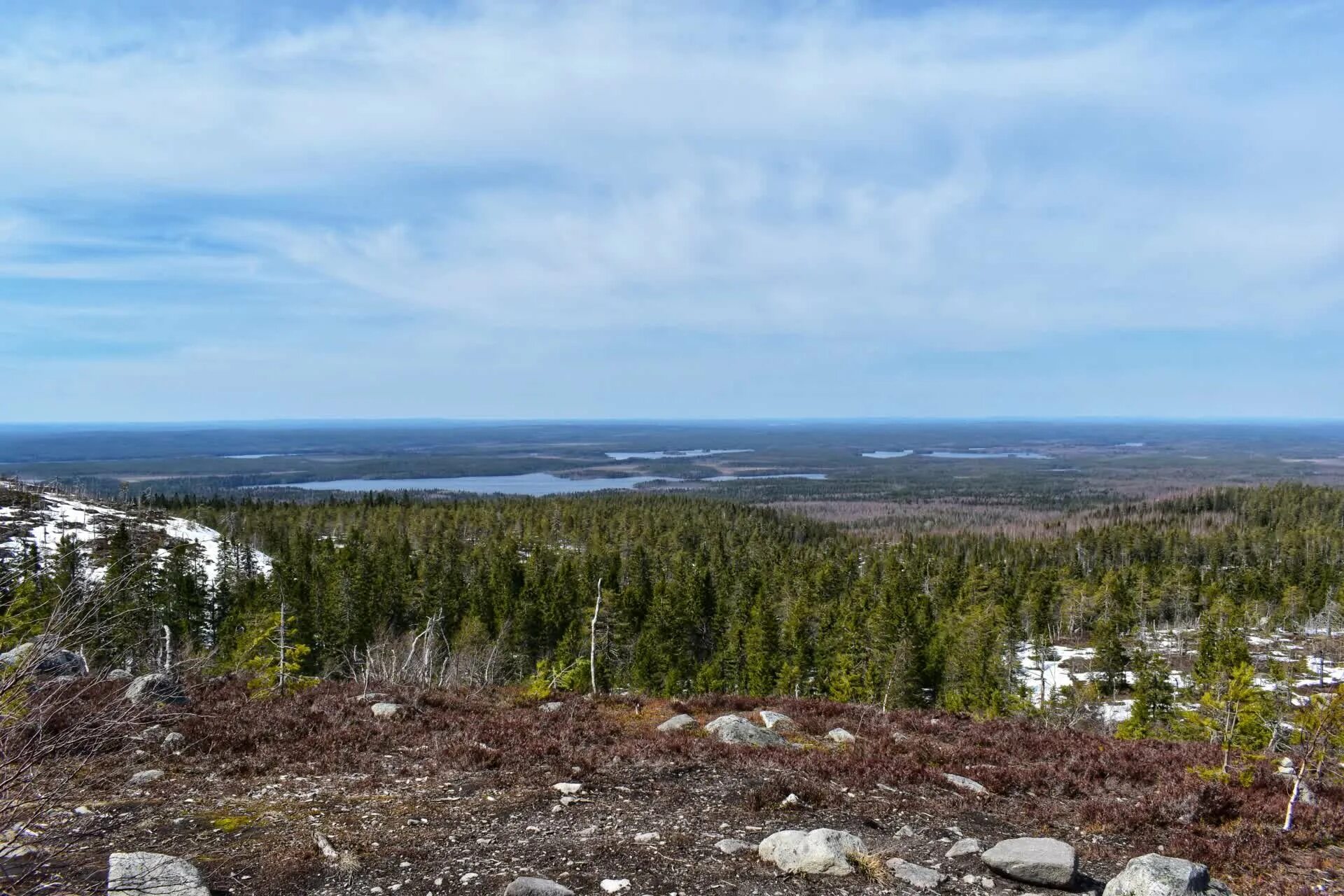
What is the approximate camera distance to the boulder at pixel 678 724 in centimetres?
1612

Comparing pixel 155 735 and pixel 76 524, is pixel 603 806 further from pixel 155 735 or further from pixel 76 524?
pixel 76 524

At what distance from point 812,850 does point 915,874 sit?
1220 mm

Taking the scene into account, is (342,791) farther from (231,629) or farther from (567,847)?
(231,629)

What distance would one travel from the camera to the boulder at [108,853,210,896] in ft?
23.2

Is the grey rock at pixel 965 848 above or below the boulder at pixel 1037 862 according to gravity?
below

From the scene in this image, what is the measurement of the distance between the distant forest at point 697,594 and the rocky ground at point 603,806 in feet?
15.9

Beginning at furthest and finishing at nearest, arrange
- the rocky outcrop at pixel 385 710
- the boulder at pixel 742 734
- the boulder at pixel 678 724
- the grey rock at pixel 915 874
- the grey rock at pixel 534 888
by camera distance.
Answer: the boulder at pixel 678 724, the rocky outcrop at pixel 385 710, the boulder at pixel 742 734, the grey rock at pixel 915 874, the grey rock at pixel 534 888

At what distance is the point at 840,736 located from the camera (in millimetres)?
16062

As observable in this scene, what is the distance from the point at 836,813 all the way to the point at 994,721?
12.0 m

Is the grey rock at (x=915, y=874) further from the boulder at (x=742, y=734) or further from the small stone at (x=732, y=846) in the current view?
the boulder at (x=742, y=734)

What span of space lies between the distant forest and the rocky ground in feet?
15.9

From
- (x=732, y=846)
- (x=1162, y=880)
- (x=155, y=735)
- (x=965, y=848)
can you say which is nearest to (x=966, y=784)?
(x=965, y=848)

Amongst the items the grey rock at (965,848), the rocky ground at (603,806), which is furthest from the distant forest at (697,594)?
the grey rock at (965,848)

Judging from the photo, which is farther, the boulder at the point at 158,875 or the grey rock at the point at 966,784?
the grey rock at the point at 966,784
